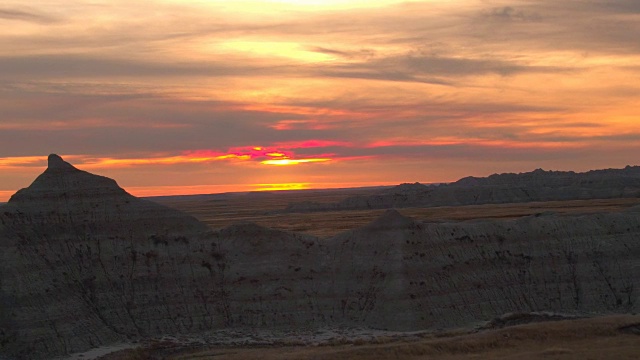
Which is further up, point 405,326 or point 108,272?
point 108,272

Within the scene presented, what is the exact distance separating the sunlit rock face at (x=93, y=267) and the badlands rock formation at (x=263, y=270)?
93mm

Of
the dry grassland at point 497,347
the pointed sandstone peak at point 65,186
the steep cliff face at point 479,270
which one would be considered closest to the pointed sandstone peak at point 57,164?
the pointed sandstone peak at point 65,186

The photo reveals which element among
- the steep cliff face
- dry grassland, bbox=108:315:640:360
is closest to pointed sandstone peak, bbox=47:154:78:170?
dry grassland, bbox=108:315:640:360

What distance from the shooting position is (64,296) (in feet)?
180

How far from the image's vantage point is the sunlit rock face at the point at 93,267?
5212 cm

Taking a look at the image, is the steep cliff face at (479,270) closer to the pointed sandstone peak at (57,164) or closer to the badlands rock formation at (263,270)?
the badlands rock formation at (263,270)

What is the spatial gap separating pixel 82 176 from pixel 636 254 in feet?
164

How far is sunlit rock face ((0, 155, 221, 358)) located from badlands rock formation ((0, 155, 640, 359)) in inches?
3.6

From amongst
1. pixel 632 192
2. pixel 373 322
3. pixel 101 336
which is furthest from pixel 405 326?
pixel 632 192

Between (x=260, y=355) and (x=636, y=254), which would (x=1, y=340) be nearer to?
(x=260, y=355)

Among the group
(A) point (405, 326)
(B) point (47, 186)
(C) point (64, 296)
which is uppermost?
(B) point (47, 186)

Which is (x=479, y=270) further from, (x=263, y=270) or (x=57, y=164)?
(x=57, y=164)

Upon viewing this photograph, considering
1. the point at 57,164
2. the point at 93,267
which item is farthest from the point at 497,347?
the point at 57,164

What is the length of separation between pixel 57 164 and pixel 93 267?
10.1 metres
